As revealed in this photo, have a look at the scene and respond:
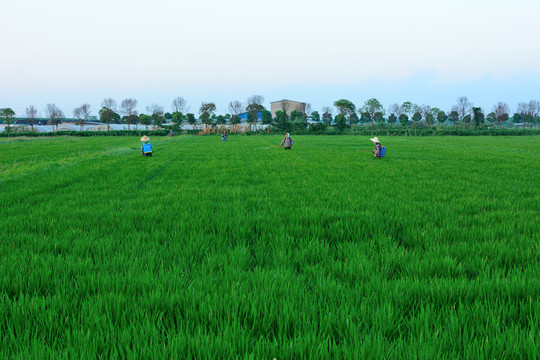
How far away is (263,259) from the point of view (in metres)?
3.00

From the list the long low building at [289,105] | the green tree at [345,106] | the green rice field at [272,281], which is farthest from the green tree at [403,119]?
the green rice field at [272,281]

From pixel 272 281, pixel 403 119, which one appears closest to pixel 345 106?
pixel 403 119

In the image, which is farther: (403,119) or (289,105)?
(289,105)

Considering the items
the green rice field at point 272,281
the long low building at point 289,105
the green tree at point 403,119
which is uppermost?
the long low building at point 289,105

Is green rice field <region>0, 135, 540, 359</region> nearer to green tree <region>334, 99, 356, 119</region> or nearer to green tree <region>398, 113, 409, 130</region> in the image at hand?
green tree <region>398, 113, 409, 130</region>

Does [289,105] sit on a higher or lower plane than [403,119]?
higher

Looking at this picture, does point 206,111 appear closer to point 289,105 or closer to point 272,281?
point 289,105

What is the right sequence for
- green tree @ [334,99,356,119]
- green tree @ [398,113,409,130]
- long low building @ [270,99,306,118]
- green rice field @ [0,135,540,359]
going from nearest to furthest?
green rice field @ [0,135,540,359], green tree @ [398,113,409,130], green tree @ [334,99,356,119], long low building @ [270,99,306,118]

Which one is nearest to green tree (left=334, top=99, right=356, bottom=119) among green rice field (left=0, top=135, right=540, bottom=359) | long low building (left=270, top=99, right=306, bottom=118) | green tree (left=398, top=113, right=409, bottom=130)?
green tree (left=398, top=113, right=409, bottom=130)

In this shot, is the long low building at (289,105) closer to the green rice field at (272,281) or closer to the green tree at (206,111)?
the green tree at (206,111)

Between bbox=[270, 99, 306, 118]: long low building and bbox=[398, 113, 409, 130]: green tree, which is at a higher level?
bbox=[270, 99, 306, 118]: long low building

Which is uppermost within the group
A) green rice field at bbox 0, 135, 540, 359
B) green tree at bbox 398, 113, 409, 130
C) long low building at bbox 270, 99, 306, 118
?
long low building at bbox 270, 99, 306, 118

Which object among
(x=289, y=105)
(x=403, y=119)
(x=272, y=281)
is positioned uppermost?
(x=289, y=105)

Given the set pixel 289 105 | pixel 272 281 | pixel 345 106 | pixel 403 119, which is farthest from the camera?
pixel 289 105
